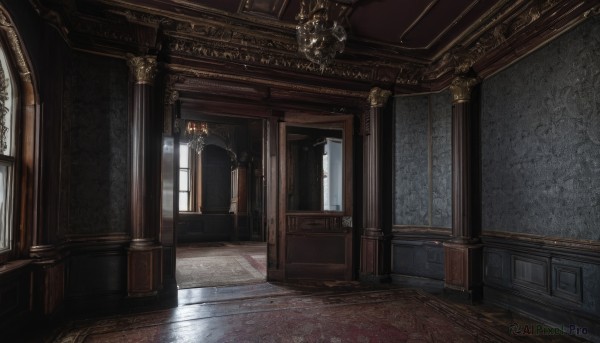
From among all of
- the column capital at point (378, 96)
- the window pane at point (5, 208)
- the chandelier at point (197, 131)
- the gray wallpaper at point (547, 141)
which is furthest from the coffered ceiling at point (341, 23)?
the chandelier at point (197, 131)

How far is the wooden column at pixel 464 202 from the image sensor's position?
411cm

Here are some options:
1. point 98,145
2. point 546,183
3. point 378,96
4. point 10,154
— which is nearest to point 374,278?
point 546,183

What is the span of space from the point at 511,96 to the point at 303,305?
3.36m

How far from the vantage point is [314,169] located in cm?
496

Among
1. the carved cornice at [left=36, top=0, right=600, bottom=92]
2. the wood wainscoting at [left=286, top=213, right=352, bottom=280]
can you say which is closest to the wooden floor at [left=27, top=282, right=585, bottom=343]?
the wood wainscoting at [left=286, top=213, right=352, bottom=280]

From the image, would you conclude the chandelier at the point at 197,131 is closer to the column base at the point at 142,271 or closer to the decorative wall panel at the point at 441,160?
the column base at the point at 142,271

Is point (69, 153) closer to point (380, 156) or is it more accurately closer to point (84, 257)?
point (84, 257)

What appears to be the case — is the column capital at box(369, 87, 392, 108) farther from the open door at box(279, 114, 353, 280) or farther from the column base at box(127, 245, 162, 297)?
the column base at box(127, 245, 162, 297)

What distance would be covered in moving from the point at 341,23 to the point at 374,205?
2.46 metres

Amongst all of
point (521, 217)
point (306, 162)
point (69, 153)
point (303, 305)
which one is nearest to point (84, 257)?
point (69, 153)

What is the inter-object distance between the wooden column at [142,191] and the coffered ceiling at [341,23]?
0.31 m

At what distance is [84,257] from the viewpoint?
11.6ft

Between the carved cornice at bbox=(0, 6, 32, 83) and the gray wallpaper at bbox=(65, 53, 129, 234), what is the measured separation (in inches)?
22.3

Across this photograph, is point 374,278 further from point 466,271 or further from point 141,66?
point 141,66
